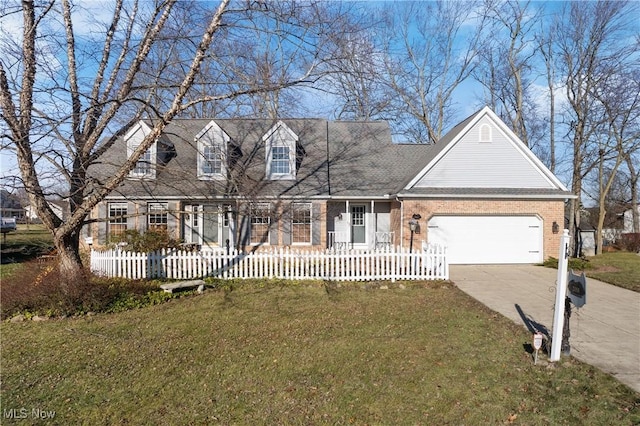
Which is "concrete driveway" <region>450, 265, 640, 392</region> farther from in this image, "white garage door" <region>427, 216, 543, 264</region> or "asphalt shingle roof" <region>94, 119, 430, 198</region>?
"asphalt shingle roof" <region>94, 119, 430, 198</region>

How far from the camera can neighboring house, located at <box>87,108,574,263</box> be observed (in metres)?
14.3

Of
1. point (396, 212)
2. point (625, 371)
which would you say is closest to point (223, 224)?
point (396, 212)

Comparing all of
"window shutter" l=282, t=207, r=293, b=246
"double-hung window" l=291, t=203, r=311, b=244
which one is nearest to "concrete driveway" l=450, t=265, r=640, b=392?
"double-hung window" l=291, t=203, r=311, b=244

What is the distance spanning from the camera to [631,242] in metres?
23.7

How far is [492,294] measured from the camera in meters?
9.33

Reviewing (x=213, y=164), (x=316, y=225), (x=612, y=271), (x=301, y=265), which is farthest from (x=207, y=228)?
(x=612, y=271)

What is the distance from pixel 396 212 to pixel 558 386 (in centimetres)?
1129

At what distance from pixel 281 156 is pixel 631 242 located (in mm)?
23421

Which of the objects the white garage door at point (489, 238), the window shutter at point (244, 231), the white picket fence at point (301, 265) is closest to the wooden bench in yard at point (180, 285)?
the white picket fence at point (301, 265)

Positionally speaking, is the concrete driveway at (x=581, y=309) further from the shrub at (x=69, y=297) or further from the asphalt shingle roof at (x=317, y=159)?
the shrub at (x=69, y=297)

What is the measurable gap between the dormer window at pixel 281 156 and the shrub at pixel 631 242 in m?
22.4

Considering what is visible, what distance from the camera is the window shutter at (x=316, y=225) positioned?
1520 cm

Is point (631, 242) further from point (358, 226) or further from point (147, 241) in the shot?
point (147, 241)

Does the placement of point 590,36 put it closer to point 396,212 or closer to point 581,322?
point 396,212
